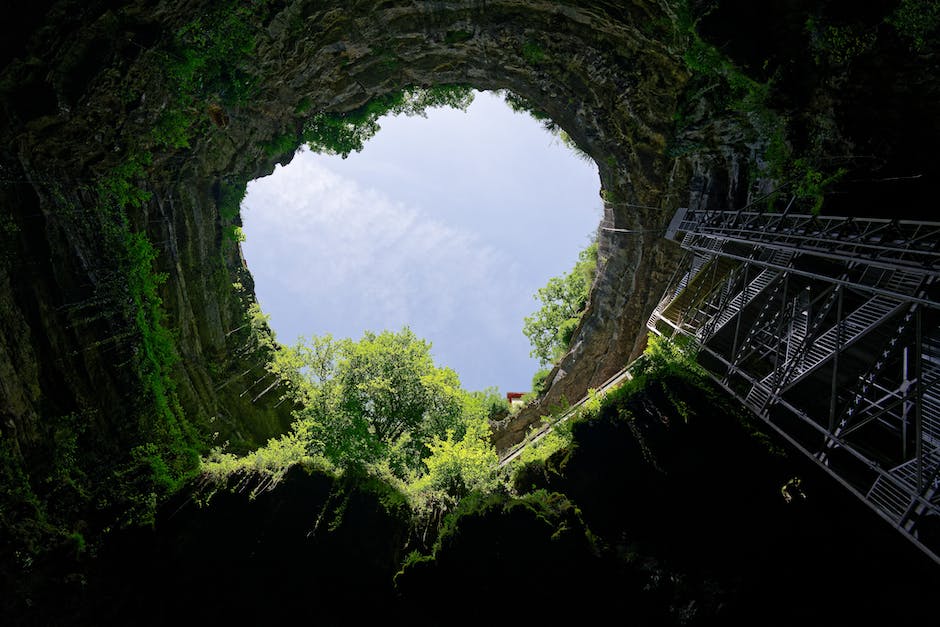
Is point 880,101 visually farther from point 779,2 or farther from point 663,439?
point 663,439

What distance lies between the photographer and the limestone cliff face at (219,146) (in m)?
10.2

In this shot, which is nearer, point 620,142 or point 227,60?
point 227,60

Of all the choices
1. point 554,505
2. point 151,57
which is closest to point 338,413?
point 554,505

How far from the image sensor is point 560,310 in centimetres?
2550

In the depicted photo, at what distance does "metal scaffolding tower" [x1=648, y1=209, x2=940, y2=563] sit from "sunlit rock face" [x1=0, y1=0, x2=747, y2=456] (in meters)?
5.72

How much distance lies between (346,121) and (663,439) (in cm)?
1952

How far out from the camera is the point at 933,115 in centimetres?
890

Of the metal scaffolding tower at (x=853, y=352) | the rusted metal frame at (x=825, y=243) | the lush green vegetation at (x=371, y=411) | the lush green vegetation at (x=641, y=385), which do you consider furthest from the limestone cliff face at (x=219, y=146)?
the lush green vegetation at (x=641, y=385)

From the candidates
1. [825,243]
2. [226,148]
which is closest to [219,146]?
[226,148]

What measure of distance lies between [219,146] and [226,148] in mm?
358

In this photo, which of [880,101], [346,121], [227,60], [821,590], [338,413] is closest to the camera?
[821,590]

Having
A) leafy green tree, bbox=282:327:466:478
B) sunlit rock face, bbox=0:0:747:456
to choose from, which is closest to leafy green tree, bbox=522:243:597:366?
sunlit rock face, bbox=0:0:747:456

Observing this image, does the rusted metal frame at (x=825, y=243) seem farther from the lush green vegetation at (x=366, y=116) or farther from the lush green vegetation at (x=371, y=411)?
the lush green vegetation at (x=366, y=116)

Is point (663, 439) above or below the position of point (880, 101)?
below
